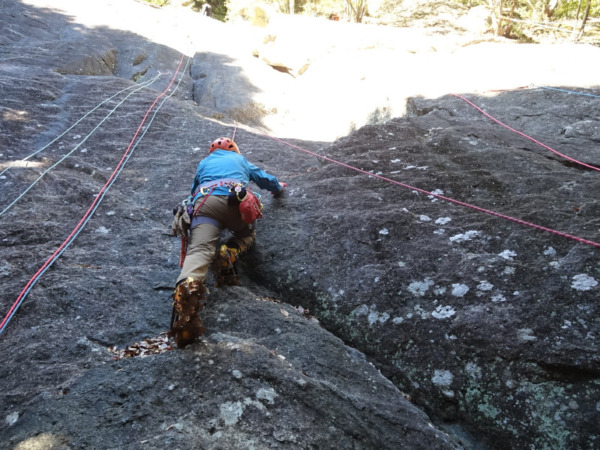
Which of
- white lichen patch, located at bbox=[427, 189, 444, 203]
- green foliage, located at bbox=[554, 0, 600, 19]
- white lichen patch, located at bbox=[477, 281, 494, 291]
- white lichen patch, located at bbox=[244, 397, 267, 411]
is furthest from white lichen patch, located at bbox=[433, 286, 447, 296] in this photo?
green foliage, located at bbox=[554, 0, 600, 19]

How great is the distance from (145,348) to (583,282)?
3443 mm

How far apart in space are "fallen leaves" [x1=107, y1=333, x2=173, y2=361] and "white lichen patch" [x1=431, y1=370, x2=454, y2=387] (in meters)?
2.01

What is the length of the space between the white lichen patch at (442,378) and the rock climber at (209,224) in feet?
5.89

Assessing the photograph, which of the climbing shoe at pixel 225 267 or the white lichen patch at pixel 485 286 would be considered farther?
the climbing shoe at pixel 225 267

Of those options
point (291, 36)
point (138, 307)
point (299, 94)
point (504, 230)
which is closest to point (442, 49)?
point (299, 94)

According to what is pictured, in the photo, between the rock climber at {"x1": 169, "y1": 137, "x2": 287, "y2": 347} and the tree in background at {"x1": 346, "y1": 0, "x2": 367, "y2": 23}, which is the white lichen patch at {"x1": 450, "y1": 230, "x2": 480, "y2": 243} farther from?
the tree in background at {"x1": 346, "y1": 0, "x2": 367, "y2": 23}

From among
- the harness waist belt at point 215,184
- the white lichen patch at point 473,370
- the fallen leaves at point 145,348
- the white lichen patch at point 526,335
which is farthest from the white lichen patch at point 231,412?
the harness waist belt at point 215,184

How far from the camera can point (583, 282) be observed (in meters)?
3.09

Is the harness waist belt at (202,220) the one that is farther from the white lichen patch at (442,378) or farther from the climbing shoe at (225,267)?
the white lichen patch at (442,378)

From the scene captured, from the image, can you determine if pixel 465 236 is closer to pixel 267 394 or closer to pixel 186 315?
pixel 267 394

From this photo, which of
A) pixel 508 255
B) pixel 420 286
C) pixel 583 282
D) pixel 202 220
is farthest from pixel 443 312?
pixel 202 220

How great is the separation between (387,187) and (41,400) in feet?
13.0

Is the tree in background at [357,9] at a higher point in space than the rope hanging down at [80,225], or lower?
higher

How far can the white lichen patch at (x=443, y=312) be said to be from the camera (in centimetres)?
327
